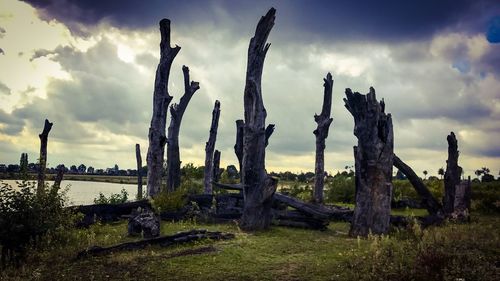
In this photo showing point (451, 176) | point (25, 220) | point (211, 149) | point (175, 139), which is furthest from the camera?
point (211, 149)

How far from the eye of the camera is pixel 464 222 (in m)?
16.6

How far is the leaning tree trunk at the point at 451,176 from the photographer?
17719 millimetres

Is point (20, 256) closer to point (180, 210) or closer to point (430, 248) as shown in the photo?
point (180, 210)

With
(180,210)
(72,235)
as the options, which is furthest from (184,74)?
(72,235)

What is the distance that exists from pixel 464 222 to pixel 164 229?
1231cm

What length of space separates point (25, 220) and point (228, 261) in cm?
607

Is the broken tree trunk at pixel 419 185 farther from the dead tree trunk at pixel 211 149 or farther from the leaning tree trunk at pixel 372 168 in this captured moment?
the dead tree trunk at pixel 211 149

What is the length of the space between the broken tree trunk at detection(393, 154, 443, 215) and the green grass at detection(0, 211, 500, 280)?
4.53 meters

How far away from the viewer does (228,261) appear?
371 inches

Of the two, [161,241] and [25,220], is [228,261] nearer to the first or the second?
[161,241]

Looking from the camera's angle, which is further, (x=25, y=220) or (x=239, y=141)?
(x=239, y=141)

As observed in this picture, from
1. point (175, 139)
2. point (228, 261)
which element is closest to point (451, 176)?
point (228, 261)

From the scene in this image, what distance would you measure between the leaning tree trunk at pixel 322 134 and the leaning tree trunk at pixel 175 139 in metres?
8.89

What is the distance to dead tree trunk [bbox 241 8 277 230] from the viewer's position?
48.9 feet
